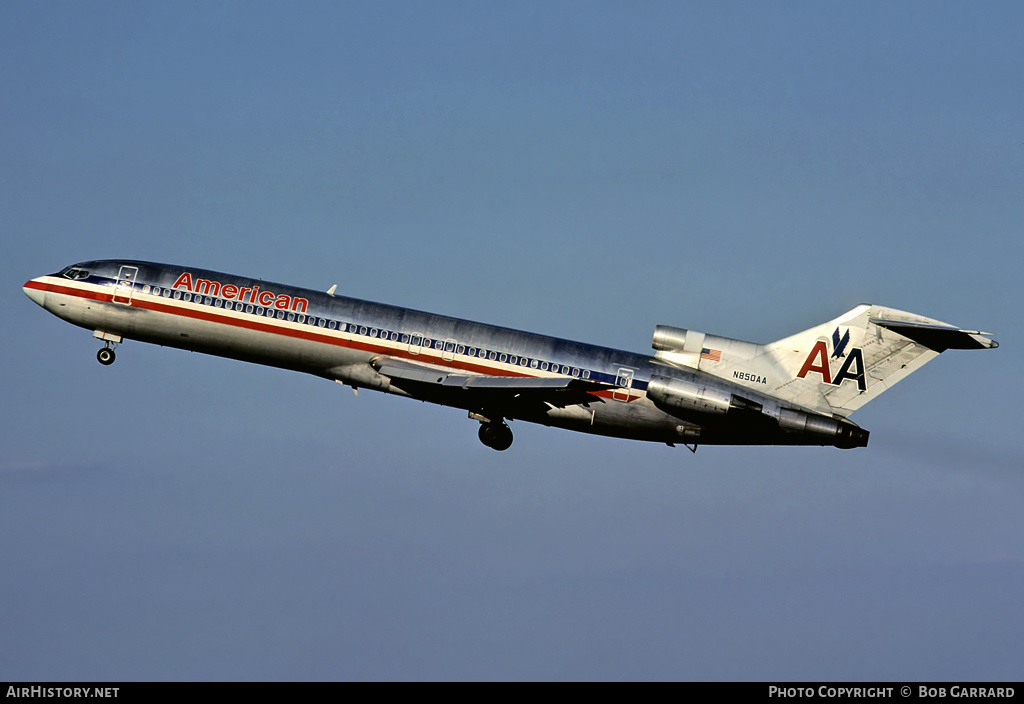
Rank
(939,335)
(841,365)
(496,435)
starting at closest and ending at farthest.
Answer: (939,335) < (841,365) < (496,435)

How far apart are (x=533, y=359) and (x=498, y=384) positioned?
87.6 inches

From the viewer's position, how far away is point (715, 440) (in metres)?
55.5

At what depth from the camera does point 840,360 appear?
55688 millimetres

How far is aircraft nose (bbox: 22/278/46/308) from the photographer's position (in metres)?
57.2

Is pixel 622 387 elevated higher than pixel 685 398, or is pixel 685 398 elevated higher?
pixel 622 387

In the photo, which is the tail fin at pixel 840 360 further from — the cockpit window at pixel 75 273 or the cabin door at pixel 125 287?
the cockpit window at pixel 75 273

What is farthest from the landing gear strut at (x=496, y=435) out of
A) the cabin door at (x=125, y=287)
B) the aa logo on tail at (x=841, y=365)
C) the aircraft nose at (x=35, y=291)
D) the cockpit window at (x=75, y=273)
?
the aircraft nose at (x=35, y=291)

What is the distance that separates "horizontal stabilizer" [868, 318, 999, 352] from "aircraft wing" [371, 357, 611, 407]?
11460 mm

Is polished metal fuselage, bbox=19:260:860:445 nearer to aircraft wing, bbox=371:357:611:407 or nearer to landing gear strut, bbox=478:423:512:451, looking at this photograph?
aircraft wing, bbox=371:357:611:407

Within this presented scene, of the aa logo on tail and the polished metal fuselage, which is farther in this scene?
the aa logo on tail

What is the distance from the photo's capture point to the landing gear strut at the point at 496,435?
186 feet

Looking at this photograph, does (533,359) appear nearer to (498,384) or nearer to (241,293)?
(498,384)

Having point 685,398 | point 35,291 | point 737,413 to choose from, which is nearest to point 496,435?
point 685,398

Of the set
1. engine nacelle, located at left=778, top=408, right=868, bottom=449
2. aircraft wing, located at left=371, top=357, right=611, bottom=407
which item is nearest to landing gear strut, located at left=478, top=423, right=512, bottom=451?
aircraft wing, located at left=371, top=357, right=611, bottom=407
